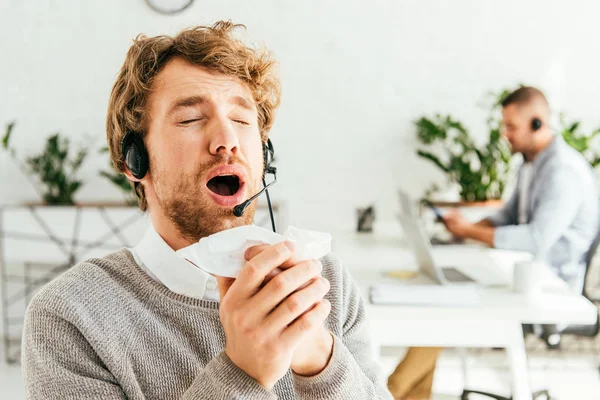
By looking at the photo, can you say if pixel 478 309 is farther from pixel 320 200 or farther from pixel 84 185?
pixel 84 185

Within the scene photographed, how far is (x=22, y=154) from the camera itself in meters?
3.77

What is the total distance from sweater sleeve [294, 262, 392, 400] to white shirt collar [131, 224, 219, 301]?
254 millimetres

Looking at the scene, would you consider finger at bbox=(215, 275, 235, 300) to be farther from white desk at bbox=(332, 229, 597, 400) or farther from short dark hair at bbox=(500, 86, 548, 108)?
short dark hair at bbox=(500, 86, 548, 108)

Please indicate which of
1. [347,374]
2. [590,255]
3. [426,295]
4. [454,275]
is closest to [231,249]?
[347,374]

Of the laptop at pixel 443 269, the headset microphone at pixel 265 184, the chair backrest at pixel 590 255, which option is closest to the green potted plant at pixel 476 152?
the chair backrest at pixel 590 255

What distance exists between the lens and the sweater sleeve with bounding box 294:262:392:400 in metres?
0.82

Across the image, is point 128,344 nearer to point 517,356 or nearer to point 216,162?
point 216,162

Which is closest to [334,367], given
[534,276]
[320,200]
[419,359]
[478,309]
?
[478,309]

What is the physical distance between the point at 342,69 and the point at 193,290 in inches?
114

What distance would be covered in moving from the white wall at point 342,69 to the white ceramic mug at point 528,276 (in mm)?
1928

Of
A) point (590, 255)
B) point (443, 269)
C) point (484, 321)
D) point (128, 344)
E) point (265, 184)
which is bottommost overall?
point (590, 255)

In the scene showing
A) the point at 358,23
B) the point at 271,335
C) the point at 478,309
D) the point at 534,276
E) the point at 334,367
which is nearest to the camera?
the point at 271,335

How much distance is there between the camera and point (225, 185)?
1.09m

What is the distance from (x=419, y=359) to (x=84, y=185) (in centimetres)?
243
